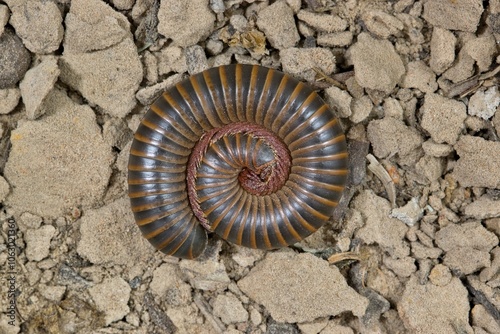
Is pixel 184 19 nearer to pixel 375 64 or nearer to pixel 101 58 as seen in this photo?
pixel 101 58

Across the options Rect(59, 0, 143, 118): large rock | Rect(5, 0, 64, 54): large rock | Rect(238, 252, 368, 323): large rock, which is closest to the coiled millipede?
Rect(238, 252, 368, 323): large rock

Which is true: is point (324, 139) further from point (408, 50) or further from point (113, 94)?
point (113, 94)

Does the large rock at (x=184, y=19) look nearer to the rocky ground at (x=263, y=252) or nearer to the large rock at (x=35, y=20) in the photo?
the rocky ground at (x=263, y=252)

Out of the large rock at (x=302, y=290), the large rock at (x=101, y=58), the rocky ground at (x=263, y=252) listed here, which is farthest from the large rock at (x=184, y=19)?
the large rock at (x=302, y=290)

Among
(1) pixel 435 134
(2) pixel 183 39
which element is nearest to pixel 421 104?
(1) pixel 435 134

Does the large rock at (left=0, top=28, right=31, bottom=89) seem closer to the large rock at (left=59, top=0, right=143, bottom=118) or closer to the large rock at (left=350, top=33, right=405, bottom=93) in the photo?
the large rock at (left=59, top=0, right=143, bottom=118)

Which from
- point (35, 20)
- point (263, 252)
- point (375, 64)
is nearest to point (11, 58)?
point (35, 20)
